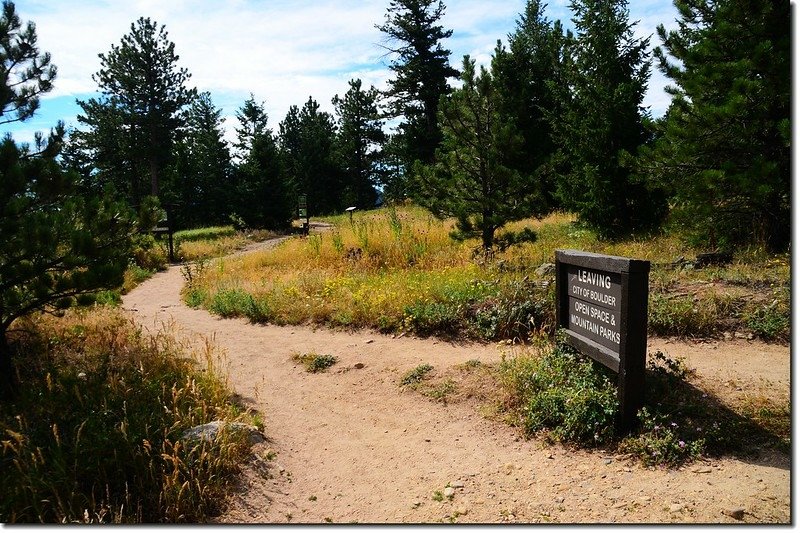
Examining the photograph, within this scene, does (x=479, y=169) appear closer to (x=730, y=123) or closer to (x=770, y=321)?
(x=730, y=123)

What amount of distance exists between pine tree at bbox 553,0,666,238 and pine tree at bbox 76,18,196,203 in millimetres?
28499

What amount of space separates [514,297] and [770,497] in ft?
14.8

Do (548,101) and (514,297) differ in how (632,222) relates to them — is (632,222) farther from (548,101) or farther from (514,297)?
(548,101)

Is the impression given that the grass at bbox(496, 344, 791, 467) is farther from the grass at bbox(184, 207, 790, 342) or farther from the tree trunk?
the tree trunk

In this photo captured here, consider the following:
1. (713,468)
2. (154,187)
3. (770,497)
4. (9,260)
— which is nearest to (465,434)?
(713,468)

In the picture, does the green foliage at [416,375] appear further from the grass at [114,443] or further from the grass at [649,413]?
the grass at [114,443]

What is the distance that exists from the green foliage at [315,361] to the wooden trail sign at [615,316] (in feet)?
10.1

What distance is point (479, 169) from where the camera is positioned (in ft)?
39.8

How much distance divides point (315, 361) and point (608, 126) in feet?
37.7

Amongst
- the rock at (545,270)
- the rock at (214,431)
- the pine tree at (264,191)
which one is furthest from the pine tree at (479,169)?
the pine tree at (264,191)

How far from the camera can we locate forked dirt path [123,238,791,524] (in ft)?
11.1

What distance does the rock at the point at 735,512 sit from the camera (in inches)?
121

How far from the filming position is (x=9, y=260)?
4891 mm

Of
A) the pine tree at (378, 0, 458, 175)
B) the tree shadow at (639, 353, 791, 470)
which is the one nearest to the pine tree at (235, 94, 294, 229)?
the pine tree at (378, 0, 458, 175)
